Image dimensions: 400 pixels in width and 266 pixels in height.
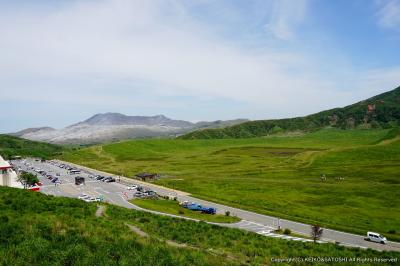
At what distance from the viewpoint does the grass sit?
233ft

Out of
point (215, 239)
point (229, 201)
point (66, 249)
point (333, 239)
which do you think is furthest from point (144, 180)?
point (66, 249)

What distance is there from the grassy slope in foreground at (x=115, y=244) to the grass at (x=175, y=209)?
23692mm

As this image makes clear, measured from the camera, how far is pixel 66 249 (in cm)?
2439

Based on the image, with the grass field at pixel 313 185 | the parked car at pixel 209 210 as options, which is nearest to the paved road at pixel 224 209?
the parked car at pixel 209 210

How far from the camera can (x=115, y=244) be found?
27641 millimetres

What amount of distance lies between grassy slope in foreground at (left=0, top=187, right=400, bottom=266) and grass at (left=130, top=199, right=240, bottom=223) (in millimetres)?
23692

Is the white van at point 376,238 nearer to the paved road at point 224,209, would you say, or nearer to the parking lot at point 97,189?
the paved road at point 224,209

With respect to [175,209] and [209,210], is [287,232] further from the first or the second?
[175,209]

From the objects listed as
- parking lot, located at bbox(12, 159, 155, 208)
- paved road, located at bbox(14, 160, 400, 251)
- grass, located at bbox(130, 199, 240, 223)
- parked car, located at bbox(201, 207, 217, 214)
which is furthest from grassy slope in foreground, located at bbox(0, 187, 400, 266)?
parking lot, located at bbox(12, 159, 155, 208)

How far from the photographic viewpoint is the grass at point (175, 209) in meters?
71.0

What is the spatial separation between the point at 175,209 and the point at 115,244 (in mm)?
54300

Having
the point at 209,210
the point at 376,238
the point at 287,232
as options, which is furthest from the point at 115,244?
the point at 209,210

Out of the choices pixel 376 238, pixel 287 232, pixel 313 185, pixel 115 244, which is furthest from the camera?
pixel 313 185

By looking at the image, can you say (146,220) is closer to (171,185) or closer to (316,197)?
(316,197)
